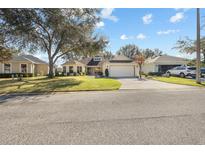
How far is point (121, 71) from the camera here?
34.3m

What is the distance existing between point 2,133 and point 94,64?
44445 mm

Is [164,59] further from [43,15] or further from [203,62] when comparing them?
[43,15]

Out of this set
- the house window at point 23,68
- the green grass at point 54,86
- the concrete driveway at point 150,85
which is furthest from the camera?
the house window at point 23,68

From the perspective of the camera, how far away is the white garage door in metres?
34.0

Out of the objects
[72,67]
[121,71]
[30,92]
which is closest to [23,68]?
[72,67]

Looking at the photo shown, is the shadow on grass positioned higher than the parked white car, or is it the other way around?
the parked white car

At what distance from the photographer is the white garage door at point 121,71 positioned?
3397 centimetres

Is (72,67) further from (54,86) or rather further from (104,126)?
(104,126)

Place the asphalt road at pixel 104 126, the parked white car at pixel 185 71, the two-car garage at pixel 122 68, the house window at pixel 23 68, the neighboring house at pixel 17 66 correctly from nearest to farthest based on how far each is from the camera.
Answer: the asphalt road at pixel 104 126
the parked white car at pixel 185 71
the two-car garage at pixel 122 68
the neighboring house at pixel 17 66
the house window at pixel 23 68

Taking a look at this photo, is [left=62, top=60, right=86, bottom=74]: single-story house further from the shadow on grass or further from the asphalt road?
the asphalt road

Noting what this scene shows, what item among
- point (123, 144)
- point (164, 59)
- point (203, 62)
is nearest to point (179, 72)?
point (203, 62)

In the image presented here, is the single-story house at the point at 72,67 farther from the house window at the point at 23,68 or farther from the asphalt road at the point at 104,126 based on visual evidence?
the asphalt road at the point at 104,126

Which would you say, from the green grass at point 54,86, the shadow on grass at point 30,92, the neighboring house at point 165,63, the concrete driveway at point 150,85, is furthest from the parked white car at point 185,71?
the shadow on grass at point 30,92

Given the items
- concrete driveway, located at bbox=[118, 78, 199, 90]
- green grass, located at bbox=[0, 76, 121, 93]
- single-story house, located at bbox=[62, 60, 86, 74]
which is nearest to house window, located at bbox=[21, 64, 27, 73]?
single-story house, located at bbox=[62, 60, 86, 74]
